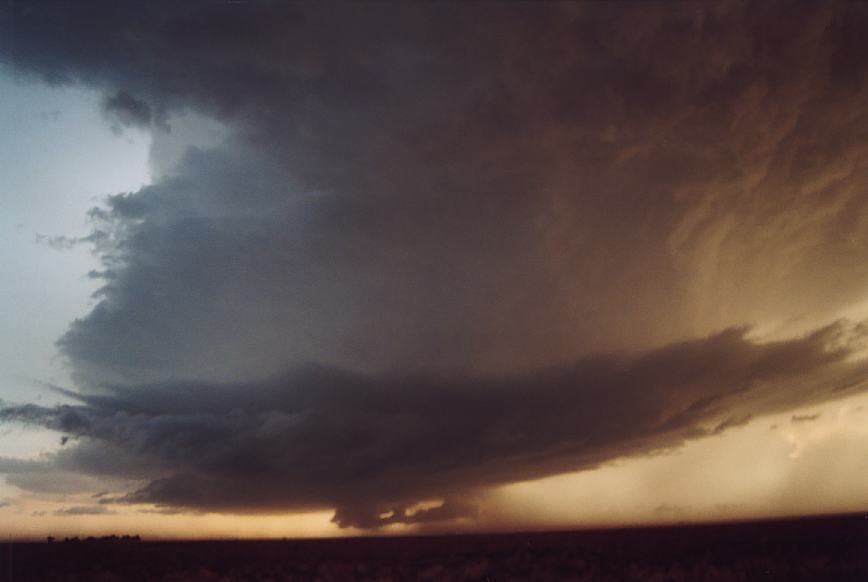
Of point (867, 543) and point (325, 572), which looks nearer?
point (325, 572)

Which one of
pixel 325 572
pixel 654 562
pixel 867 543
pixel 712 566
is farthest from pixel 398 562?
pixel 867 543

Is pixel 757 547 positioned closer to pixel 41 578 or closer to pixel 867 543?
pixel 867 543

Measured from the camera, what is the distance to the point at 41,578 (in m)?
33.1

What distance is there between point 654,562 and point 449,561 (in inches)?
457

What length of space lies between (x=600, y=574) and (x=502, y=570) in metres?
5.07

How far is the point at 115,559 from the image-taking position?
4547 cm

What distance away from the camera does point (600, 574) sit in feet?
100

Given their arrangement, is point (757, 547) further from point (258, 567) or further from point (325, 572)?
point (258, 567)

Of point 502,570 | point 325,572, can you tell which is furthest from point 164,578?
point 502,570

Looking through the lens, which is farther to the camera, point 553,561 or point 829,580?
point 553,561

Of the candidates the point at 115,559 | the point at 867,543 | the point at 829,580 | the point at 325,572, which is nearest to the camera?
the point at 829,580

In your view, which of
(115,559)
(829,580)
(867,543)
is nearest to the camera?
(829,580)

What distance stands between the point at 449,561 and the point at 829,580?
19293mm

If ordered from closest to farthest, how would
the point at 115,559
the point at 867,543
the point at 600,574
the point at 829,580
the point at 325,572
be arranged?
the point at 829,580, the point at 600,574, the point at 325,572, the point at 867,543, the point at 115,559
